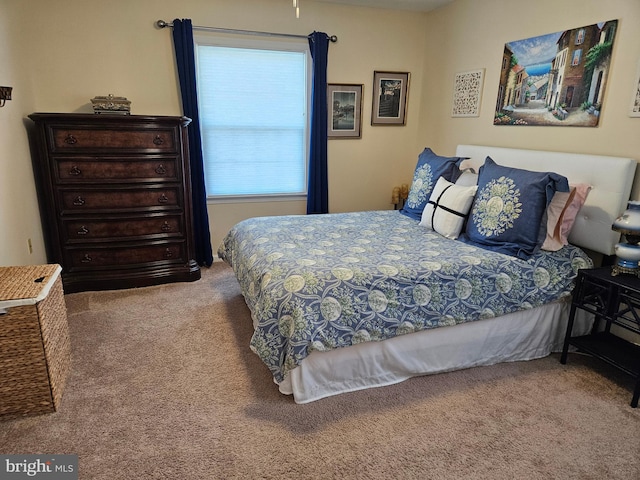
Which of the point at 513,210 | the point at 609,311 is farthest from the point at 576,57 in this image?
the point at 609,311

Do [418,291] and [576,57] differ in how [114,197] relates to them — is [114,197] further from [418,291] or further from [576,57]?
[576,57]

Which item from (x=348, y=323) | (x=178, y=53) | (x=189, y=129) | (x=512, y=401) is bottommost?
(x=512, y=401)

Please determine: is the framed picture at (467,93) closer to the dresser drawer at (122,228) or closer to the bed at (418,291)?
the bed at (418,291)

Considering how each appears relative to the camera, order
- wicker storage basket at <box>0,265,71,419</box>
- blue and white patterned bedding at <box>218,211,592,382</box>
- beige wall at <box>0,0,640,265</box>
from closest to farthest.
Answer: wicker storage basket at <box>0,265,71,419</box> → blue and white patterned bedding at <box>218,211,592,382</box> → beige wall at <box>0,0,640,265</box>

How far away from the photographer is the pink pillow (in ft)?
8.08

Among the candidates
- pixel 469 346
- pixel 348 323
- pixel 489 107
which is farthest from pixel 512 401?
pixel 489 107

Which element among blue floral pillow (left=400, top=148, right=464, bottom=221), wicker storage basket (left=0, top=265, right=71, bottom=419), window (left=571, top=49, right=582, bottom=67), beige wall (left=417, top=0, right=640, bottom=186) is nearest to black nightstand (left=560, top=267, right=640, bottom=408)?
beige wall (left=417, top=0, right=640, bottom=186)

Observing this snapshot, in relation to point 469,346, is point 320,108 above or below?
above

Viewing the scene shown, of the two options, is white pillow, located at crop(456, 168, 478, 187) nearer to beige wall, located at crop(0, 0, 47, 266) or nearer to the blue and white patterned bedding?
the blue and white patterned bedding

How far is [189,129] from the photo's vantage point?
370 cm

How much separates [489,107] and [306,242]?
2.07 meters

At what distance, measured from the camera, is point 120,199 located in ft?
10.9

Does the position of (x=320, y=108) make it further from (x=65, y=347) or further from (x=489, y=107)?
(x=65, y=347)

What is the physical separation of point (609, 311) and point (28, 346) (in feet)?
9.45
